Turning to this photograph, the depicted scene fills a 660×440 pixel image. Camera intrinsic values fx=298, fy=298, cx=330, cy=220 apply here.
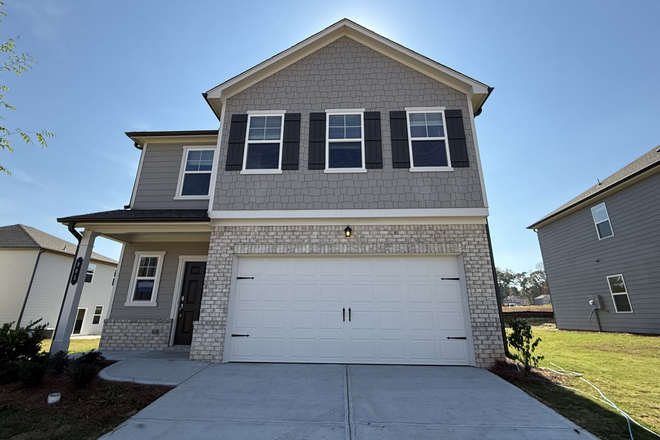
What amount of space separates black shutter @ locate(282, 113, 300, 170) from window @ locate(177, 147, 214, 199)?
300cm

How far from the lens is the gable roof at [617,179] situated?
11.2m

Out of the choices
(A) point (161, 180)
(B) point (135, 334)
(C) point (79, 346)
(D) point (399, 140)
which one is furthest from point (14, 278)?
(D) point (399, 140)

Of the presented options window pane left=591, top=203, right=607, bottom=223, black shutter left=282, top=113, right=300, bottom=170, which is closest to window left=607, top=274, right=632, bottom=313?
window pane left=591, top=203, right=607, bottom=223

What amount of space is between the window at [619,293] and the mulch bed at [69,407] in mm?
16182

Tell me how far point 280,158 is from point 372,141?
2400 millimetres

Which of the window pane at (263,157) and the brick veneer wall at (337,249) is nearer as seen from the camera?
the brick veneer wall at (337,249)

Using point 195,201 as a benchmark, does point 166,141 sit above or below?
above

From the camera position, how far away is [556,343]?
34.7 feet

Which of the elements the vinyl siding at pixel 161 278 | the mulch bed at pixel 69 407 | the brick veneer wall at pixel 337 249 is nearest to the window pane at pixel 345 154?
the brick veneer wall at pixel 337 249

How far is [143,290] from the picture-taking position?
29.4ft

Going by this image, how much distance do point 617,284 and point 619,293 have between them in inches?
14.3

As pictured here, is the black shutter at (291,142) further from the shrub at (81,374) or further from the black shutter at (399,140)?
the shrub at (81,374)

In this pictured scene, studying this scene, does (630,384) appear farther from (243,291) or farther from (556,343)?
(243,291)

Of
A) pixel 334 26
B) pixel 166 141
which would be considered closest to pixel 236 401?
pixel 166 141
